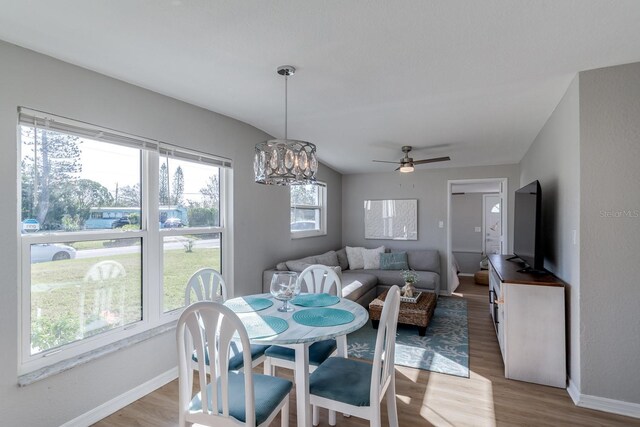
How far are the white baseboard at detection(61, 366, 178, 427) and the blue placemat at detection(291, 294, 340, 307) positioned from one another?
135 cm

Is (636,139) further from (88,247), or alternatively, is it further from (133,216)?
(88,247)

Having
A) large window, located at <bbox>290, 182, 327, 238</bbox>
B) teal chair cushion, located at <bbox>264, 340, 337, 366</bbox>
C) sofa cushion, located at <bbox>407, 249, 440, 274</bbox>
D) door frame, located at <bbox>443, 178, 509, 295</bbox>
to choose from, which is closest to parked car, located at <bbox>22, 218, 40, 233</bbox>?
teal chair cushion, located at <bbox>264, 340, 337, 366</bbox>

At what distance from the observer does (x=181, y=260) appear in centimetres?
293

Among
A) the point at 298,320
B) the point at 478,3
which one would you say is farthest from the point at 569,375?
the point at 478,3

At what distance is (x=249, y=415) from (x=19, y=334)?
151cm

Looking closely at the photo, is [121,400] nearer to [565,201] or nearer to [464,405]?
[464,405]

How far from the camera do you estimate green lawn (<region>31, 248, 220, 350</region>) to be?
2.00 metres

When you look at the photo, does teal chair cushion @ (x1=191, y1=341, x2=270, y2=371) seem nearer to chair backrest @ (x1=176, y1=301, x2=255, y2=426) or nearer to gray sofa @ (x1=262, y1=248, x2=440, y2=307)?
chair backrest @ (x1=176, y1=301, x2=255, y2=426)

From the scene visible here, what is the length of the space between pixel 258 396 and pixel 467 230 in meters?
7.29

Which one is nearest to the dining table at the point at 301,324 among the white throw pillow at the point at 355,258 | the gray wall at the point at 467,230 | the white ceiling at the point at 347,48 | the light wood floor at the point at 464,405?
the light wood floor at the point at 464,405

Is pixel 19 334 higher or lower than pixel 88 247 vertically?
lower

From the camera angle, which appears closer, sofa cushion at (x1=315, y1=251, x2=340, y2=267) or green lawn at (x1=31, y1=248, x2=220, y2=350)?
green lawn at (x1=31, y1=248, x2=220, y2=350)

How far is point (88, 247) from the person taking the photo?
226 centimetres

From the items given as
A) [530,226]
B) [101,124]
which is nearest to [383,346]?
[530,226]
